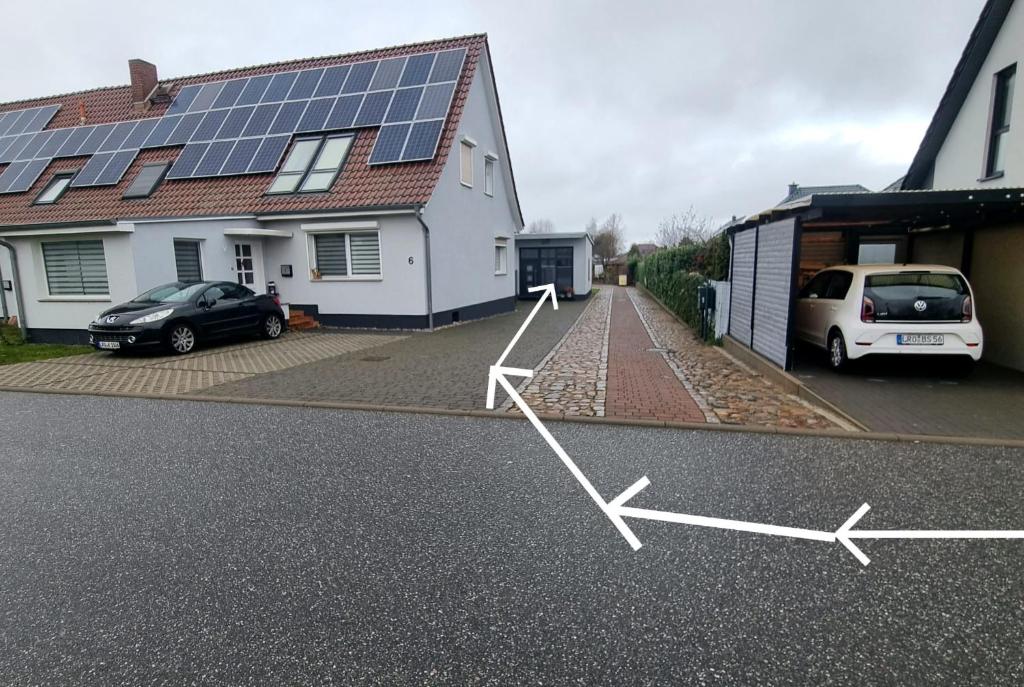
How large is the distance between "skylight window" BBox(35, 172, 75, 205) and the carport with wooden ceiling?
19480 millimetres

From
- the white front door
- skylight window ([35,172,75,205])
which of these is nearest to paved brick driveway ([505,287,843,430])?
the white front door

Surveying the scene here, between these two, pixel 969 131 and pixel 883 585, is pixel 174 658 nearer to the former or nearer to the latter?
pixel 883 585

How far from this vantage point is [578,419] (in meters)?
6.12

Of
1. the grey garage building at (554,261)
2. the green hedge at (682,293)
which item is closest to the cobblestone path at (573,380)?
the green hedge at (682,293)

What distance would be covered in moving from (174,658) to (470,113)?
16354 mm

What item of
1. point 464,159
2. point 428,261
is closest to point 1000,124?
point 428,261

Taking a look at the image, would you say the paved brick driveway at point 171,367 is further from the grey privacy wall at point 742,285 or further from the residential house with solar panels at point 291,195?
the grey privacy wall at point 742,285

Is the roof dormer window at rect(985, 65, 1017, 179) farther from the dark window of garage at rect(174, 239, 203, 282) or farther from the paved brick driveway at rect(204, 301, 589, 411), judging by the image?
the dark window of garage at rect(174, 239, 203, 282)

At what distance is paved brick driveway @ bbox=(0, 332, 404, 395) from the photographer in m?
8.32

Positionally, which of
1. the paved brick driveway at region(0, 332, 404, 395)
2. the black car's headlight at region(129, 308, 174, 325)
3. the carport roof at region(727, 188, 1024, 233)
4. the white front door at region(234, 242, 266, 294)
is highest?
the carport roof at region(727, 188, 1024, 233)

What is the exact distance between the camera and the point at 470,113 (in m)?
16.5

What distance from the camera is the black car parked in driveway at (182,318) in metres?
10.5

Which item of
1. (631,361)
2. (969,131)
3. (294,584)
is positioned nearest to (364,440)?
(294,584)

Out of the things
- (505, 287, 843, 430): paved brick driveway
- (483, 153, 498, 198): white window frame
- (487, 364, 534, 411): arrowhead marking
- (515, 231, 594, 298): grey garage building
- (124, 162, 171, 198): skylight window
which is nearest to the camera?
(505, 287, 843, 430): paved brick driveway
